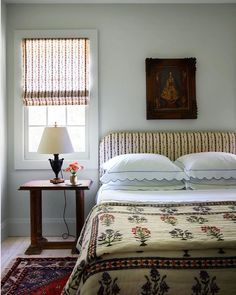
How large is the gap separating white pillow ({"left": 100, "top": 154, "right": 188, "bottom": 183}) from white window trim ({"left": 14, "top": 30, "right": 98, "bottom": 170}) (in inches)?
25.0

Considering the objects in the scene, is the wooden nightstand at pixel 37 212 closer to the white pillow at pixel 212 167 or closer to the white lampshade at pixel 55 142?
the white lampshade at pixel 55 142

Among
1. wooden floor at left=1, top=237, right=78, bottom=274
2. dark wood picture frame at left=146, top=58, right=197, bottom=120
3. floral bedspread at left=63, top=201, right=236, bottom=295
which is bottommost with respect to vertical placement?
wooden floor at left=1, top=237, right=78, bottom=274

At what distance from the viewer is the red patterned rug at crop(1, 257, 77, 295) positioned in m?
2.23

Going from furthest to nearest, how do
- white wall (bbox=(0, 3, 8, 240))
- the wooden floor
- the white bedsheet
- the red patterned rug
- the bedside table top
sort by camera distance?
white wall (bbox=(0, 3, 8, 240)), the bedside table top, the wooden floor, the white bedsheet, the red patterned rug

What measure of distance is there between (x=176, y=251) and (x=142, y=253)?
6.4 inches

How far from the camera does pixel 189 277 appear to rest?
138 cm

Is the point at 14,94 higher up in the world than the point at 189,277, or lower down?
higher up

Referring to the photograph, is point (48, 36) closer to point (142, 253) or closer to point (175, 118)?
point (175, 118)

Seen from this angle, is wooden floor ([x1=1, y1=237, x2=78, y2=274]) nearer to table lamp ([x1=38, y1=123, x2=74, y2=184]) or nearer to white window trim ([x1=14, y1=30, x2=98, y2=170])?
table lamp ([x1=38, y1=123, x2=74, y2=184])

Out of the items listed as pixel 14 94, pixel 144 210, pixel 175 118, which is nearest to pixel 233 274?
pixel 144 210

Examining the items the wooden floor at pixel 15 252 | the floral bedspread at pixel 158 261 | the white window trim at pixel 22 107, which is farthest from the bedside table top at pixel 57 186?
the floral bedspread at pixel 158 261

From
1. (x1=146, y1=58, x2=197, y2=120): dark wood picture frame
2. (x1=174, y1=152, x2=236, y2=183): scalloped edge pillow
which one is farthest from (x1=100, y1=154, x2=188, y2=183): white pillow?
(x1=146, y1=58, x2=197, y2=120): dark wood picture frame

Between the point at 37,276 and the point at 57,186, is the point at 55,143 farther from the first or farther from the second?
the point at 37,276

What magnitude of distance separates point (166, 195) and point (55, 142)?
118cm
